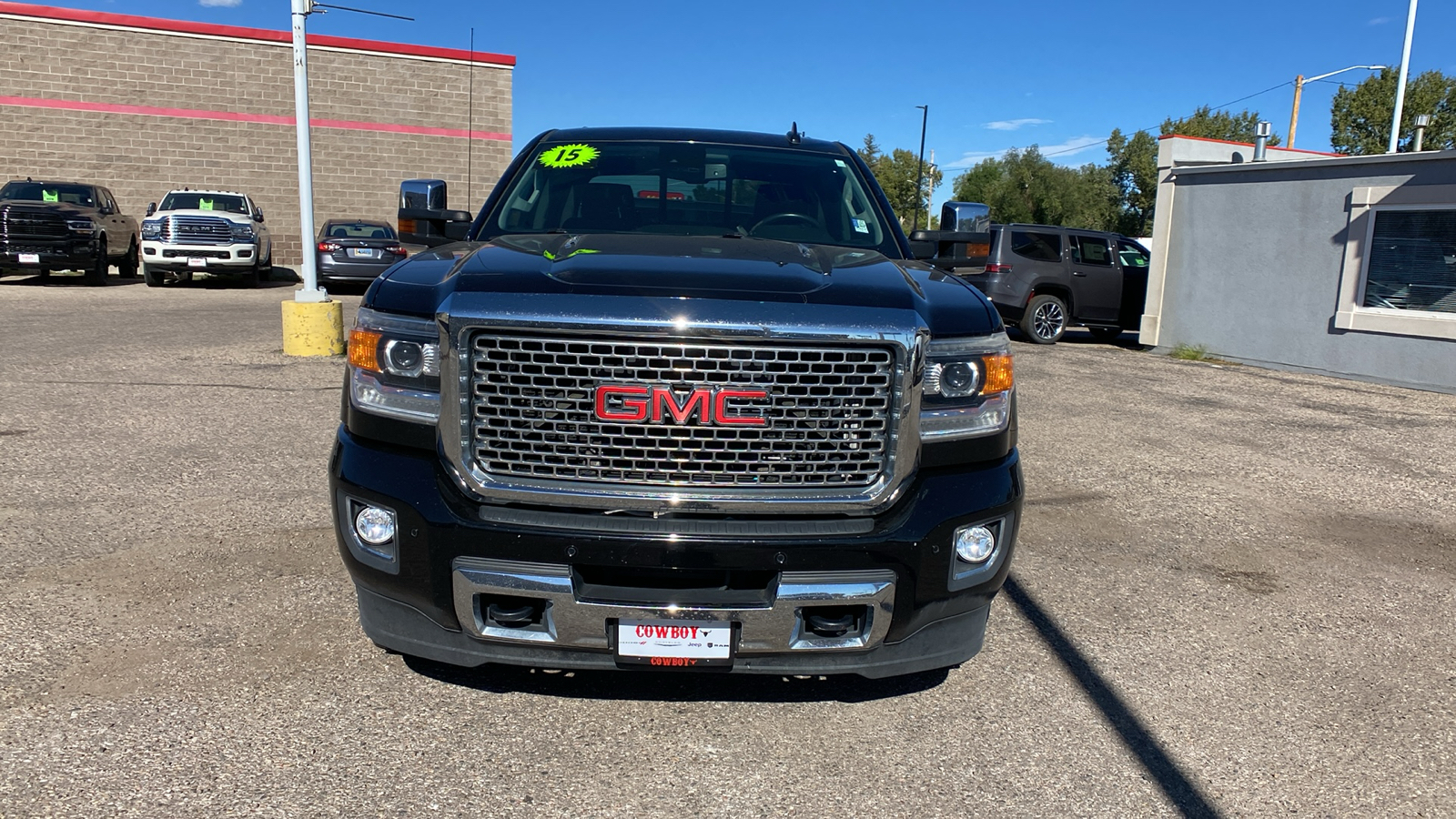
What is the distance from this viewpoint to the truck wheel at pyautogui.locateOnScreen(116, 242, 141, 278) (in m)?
21.0

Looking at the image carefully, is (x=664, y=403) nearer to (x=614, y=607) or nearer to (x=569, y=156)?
(x=614, y=607)

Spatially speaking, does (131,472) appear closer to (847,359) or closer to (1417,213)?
(847,359)

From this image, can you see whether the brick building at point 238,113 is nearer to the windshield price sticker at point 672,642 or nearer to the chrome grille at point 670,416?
the chrome grille at point 670,416

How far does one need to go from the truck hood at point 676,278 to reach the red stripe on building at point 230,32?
2543 centimetres

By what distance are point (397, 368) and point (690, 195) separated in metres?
1.76

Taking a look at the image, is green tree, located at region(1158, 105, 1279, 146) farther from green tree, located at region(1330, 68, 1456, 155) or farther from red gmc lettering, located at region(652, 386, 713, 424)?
red gmc lettering, located at region(652, 386, 713, 424)

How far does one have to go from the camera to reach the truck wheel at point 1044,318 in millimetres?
15820

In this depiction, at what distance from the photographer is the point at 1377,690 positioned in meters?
3.60

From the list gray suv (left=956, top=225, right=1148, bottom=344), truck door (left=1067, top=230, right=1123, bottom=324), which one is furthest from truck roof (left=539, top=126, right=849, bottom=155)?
truck door (left=1067, top=230, right=1123, bottom=324)

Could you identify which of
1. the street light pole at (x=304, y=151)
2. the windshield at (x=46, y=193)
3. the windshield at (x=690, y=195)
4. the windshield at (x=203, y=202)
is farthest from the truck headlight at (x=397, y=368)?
the windshield at (x=203, y=202)

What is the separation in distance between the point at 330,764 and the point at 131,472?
12.3 ft

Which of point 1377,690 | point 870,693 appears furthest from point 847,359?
point 1377,690

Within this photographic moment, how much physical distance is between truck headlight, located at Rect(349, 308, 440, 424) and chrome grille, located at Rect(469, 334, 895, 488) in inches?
5.8

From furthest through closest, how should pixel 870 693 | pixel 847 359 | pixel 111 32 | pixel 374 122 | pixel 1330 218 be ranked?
pixel 374 122, pixel 111 32, pixel 1330 218, pixel 870 693, pixel 847 359
